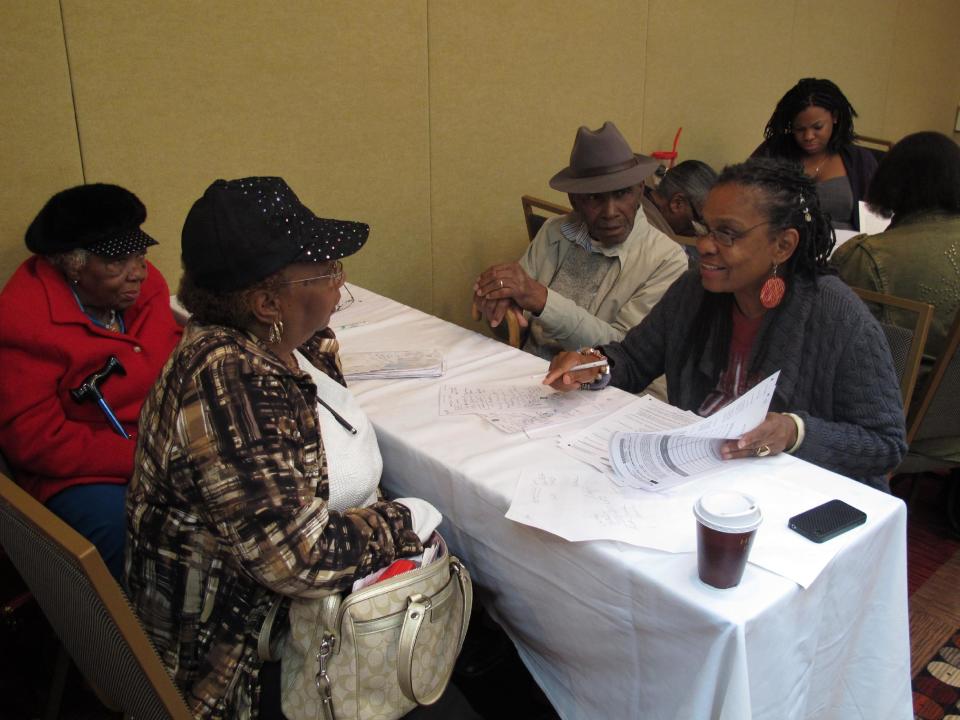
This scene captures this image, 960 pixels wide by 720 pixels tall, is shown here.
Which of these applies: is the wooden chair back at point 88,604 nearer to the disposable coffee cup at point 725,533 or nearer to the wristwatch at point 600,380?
the disposable coffee cup at point 725,533

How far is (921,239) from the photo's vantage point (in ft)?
7.67

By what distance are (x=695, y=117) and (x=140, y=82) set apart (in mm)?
3122

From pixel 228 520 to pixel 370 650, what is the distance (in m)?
0.28

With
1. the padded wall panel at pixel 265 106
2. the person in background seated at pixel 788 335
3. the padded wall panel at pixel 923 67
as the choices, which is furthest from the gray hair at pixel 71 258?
the padded wall panel at pixel 923 67

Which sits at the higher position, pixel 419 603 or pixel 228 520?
pixel 228 520

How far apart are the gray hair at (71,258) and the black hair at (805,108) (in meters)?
3.31

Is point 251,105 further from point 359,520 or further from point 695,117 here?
point 695,117

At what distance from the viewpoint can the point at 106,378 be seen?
1789mm

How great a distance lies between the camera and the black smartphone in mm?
1104

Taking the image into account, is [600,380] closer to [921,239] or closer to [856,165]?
[921,239]

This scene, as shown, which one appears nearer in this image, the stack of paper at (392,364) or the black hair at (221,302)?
the black hair at (221,302)

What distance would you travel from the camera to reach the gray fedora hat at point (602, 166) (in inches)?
92.4

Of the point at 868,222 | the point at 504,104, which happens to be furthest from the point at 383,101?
the point at 868,222

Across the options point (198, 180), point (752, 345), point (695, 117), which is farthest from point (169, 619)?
point (695, 117)
